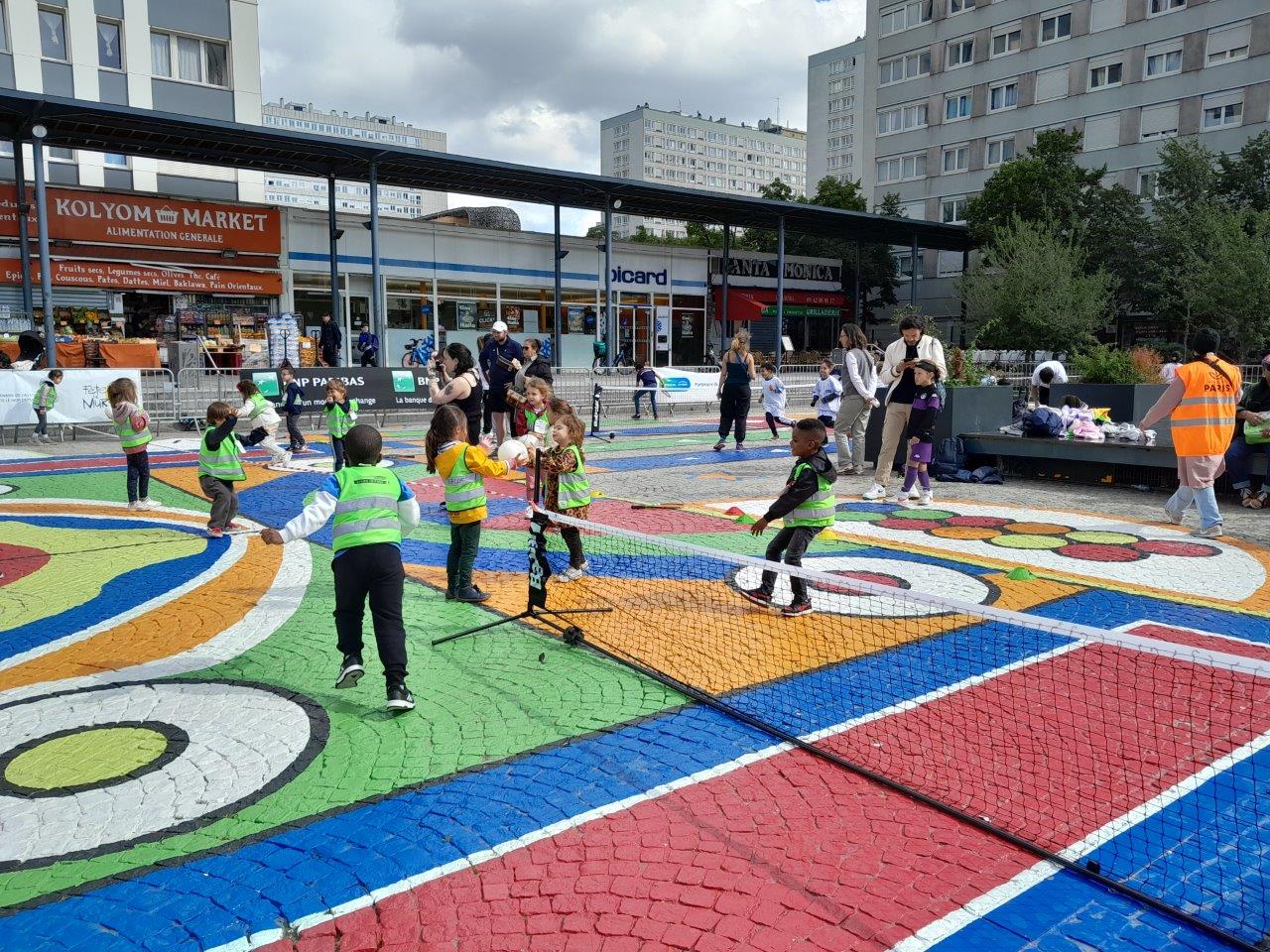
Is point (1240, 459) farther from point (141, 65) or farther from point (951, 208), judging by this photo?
point (951, 208)

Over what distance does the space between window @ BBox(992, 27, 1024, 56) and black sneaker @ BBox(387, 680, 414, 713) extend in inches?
2418

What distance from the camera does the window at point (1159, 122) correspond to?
48500mm

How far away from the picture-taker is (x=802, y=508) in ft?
22.1

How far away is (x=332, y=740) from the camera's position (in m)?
4.75

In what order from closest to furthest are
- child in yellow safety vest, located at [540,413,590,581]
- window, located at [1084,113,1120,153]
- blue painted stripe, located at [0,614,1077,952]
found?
blue painted stripe, located at [0,614,1077,952], child in yellow safety vest, located at [540,413,590,581], window, located at [1084,113,1120,153]

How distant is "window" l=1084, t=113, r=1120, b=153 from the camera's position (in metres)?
50.8

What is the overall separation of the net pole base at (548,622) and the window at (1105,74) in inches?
2192

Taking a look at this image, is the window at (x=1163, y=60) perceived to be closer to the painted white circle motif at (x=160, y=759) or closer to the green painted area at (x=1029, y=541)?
the green painted area at (x=1029, y=541)

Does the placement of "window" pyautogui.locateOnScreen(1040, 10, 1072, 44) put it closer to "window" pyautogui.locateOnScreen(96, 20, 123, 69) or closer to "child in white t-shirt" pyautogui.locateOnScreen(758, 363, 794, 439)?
"child in white t-shirt" pyautogui.locateOnScreen(758, 363, 794, 439)

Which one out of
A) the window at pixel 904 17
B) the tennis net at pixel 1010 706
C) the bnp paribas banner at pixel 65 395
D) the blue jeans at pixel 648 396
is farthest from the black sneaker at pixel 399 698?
the window at pixel 904 17

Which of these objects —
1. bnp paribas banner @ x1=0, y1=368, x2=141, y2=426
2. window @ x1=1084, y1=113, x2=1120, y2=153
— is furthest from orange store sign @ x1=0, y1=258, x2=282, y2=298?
window @ x1=1084, y1=113, x2=1120, y2=153

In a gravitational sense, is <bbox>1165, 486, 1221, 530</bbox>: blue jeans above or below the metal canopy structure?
below

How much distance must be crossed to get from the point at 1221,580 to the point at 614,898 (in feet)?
22.0

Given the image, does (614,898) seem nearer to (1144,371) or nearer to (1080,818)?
(1080,818)
